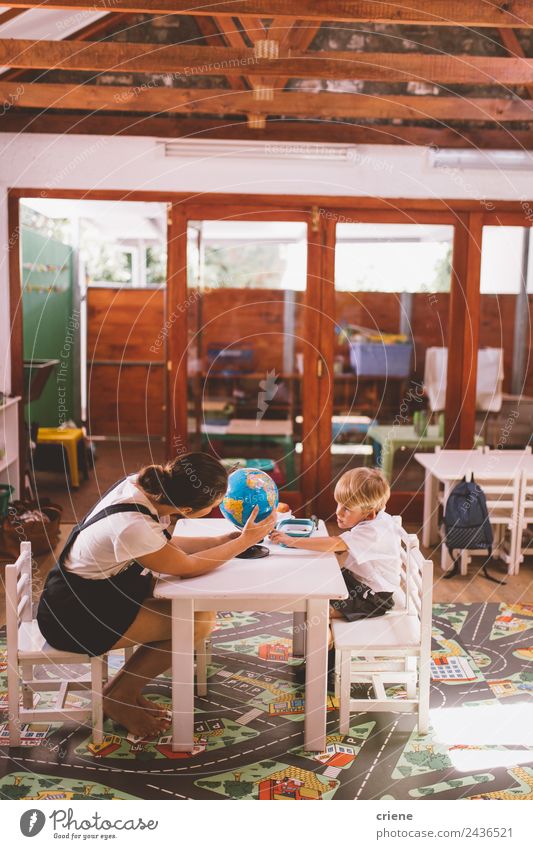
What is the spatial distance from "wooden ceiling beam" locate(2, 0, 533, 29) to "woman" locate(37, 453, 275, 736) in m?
2.09

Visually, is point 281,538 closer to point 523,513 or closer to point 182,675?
point 182,675

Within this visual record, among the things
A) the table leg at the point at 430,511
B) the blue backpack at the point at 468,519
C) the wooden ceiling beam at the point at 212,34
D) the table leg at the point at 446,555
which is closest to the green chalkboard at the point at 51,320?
the wooden ceiling beam at the point at 212,34

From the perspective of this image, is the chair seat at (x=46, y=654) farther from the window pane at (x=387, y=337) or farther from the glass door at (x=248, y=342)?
the window pane at (x=387, y=337)

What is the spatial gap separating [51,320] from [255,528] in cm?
558

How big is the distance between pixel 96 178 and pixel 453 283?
253 centimetres

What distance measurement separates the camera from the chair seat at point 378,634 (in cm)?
309

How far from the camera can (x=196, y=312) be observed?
247 inches

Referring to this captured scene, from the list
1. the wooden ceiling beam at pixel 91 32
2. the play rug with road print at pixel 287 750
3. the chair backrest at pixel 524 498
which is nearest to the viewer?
the play rug with road print at pixel 287 750

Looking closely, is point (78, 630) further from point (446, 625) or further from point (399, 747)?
point (446, 625)

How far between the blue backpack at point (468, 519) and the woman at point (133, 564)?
205 cm

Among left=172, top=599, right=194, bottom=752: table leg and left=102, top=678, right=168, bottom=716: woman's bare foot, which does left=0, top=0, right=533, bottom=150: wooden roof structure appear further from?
left=102, top=678, right=168, bottom=716: woman's bare foot

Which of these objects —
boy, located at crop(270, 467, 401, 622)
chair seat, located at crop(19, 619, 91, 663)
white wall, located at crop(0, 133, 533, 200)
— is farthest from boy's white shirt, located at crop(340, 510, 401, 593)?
white wall, located at crop(0, 133, 533, 200)

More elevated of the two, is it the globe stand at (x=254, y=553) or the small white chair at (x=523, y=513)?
the globe stand at (x=254, y=553)
